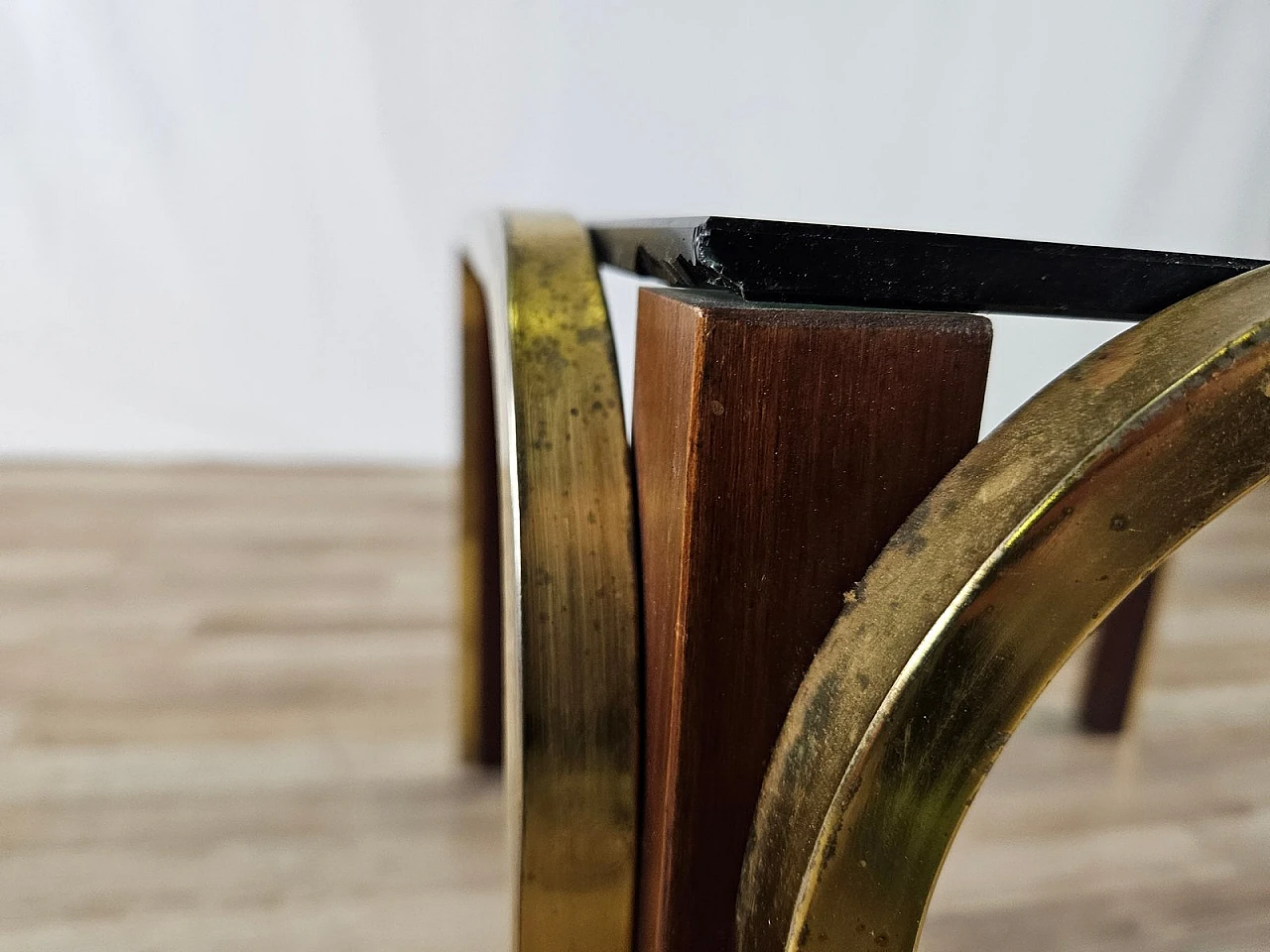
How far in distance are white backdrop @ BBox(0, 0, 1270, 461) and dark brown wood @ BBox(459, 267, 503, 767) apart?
1188 mm

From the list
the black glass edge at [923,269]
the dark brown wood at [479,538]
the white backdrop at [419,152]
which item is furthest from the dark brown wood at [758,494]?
the white backdrop at [419,152]

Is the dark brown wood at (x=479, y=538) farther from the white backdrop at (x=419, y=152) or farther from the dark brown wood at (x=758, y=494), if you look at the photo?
the white backdrop at (x=419, y=152)

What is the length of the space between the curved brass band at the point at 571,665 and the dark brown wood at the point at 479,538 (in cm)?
45

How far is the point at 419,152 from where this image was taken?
1806mm

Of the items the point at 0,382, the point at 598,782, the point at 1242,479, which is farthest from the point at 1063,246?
the point at 0,382

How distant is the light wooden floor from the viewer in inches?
27.6

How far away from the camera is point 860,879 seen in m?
0.22

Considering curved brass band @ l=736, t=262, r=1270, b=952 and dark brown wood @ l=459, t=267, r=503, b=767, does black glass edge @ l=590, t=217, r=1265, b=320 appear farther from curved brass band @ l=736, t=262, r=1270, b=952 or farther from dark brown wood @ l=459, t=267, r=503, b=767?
dark brown wood @ l=459, t=267, r=503, b=767

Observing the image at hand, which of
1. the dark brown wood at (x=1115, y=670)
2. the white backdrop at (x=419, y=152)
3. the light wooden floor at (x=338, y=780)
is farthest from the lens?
the white backdrop at (x=419, y=152)

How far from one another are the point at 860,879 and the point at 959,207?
1970 millimetres

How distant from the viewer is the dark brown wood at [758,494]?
21 centimetres

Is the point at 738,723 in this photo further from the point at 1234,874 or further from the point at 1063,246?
the point at 1234,874

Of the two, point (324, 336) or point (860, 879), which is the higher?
point (324, 336)

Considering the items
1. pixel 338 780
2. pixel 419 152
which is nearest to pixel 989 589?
pixel 338 780
